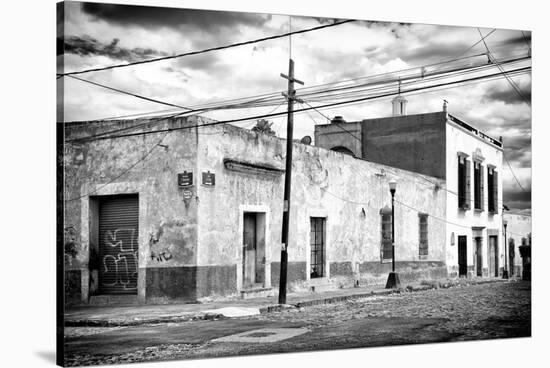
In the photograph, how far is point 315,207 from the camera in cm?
1419

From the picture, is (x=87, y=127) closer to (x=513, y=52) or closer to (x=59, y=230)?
(x=59, y=230)

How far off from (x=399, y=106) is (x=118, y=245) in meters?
4.72


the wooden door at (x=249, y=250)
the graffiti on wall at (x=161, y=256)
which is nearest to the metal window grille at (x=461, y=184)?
the wooden door at (x=249, y=250)

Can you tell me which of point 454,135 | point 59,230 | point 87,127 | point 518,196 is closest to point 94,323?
point 59,230

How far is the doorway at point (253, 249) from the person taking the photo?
12.3 metres

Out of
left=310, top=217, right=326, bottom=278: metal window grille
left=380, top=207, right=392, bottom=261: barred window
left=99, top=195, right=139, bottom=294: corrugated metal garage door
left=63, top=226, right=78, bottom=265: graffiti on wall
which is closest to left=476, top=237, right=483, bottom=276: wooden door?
left=380, top=207, right=392, bottom=261: barred window

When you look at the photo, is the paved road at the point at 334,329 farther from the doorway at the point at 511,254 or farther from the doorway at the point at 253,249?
the doorway at the point at 253,249

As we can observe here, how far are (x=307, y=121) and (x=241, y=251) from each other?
220cm

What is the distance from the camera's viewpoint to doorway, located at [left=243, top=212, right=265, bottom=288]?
1234 cm

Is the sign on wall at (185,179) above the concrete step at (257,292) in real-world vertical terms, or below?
above

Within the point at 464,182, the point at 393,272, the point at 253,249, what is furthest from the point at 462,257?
the point at 253,249

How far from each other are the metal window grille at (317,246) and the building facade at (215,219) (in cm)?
2

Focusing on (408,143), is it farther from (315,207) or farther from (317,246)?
(317,246)

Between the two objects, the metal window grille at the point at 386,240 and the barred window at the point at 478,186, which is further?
the metal window grille at the point at 386,240
